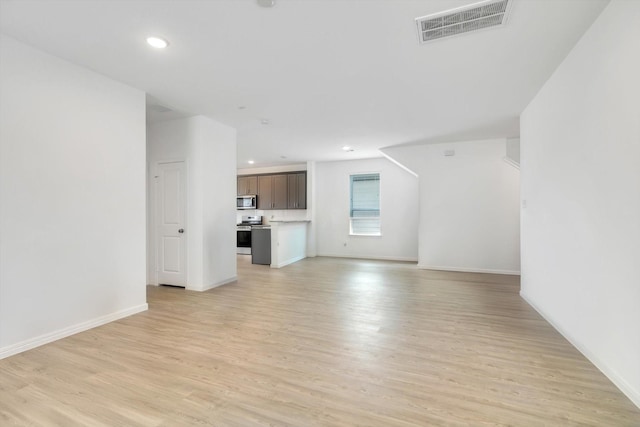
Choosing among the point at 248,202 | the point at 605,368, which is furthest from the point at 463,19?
the point at 248,202

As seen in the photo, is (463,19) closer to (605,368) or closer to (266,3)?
(266,3)

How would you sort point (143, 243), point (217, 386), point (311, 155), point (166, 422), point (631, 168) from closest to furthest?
1. point (166, 422)
2. point (631, 168)
3. point (217, 386)
4. point (143, 243)
5. point (311, 155)

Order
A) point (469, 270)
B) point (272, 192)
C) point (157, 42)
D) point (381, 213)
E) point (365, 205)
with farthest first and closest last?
point (272, 192)
point (365, 205)
point (381, 213)
point (469, 270)
point (157, 42)

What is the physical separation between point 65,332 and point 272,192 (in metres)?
6.20

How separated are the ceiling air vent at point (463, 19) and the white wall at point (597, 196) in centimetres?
73

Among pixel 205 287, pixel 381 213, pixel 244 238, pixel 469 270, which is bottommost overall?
pixel 469 270

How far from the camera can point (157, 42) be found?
2469 millimetres

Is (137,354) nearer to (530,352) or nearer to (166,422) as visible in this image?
(166,422)

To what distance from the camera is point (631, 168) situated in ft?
6.04

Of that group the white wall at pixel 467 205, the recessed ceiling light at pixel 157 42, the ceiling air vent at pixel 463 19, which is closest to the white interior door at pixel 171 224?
the recessed ceiling light at pixel 157 42

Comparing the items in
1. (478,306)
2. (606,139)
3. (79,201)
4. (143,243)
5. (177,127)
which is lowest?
(478,306)

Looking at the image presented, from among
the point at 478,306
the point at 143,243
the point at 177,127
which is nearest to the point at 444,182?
the point at 478,306

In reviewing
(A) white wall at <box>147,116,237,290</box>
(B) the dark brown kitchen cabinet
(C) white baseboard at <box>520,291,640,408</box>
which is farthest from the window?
(C) white baseboard at <box>520,291,640,408</box>

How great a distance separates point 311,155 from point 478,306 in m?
5.06
